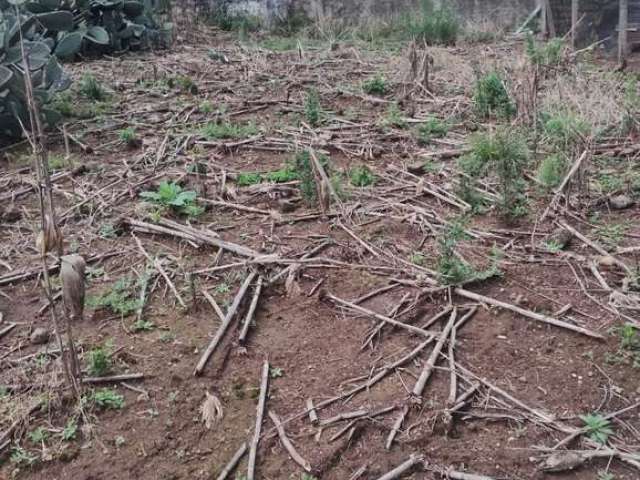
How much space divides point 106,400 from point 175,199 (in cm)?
162

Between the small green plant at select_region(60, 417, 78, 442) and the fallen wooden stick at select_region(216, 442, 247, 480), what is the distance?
1.75 feet

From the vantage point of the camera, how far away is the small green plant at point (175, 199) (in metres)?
3.75

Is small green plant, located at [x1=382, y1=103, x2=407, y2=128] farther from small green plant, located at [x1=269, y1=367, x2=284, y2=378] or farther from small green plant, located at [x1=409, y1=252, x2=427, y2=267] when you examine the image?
small green plant, located at [x1=269, y1=367, x2=284, y2=378]

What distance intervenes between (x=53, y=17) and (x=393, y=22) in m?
5.14

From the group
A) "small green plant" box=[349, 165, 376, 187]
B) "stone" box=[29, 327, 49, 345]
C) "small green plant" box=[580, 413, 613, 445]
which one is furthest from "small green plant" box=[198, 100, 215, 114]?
"small green plant" box=[580, 413, 613, 445]

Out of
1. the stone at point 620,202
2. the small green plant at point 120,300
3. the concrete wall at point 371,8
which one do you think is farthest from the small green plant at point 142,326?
the concrete wall at point 371,8

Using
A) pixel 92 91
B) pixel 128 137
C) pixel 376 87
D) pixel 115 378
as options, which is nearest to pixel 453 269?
pixel 115 378

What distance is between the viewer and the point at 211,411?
233cm

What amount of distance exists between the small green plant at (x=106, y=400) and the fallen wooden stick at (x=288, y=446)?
0.54m

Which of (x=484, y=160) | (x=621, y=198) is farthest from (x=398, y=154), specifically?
(x=621, y=198)

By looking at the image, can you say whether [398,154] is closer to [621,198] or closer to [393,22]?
[621,198]

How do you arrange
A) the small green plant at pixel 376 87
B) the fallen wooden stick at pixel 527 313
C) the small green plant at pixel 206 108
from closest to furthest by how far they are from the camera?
1. the fallen wooden stick at pixel 527 313
2. the small green plant at pixel 206 108
3. the small green plant at pixel 376 87

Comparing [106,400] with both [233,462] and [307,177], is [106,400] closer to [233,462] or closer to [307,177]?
[233,462]

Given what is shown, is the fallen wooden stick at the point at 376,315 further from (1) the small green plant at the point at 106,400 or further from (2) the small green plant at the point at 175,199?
(2) the small green plant at the point at 175,199
